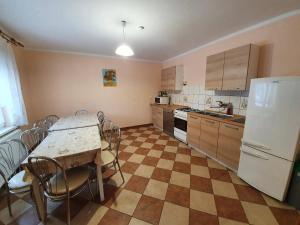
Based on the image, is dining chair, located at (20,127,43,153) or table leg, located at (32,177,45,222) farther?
dining chair, located at (20,127,43,153)

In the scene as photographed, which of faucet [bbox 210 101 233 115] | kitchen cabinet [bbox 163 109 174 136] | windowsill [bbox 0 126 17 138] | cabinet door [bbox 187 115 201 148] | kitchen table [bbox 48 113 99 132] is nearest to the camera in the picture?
windowsill [bbox 0 126 17 138]

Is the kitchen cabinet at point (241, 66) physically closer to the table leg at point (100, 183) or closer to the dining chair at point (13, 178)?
the table leg at point (100, 183)

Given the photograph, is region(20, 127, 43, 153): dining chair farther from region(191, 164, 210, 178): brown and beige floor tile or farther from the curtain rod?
region(191, 164, 210, 178): brown and beige floor tile

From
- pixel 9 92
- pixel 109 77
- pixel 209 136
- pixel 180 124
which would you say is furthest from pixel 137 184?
pixel 109 77

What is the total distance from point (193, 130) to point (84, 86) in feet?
10.4

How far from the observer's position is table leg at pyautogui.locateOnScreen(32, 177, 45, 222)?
1.29 metres

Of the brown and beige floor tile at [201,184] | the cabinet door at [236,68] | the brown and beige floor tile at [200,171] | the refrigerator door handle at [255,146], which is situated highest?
the cabinet door at [236,68]

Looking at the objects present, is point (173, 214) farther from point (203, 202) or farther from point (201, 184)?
point (201, 184)

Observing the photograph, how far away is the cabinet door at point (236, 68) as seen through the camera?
6.90ft

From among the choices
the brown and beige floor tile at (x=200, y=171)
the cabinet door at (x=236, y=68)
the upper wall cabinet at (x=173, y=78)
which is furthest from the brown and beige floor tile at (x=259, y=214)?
the upper wall cabinet at (x=173, y=78)

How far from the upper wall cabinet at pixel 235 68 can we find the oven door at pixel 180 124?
3.42 ft

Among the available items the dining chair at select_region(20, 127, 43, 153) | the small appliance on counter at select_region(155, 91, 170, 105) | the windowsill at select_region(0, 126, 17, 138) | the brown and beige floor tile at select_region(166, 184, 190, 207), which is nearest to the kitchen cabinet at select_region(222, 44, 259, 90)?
the brown and beige floor tile at select_region(166, 184, 190, 207)

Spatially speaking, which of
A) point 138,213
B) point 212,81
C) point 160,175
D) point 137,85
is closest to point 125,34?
point 212,81

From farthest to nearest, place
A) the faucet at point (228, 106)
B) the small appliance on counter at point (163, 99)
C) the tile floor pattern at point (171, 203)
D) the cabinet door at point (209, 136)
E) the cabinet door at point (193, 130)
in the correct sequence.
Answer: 1. the small appliance on counter at point (163, 99)
2. the cabinet door at point (193, 130)
3. the faucet at point (228, 106)
4. the cabinet door at point (209, 136)
5. the tile floor pattern at point (171, 203)
